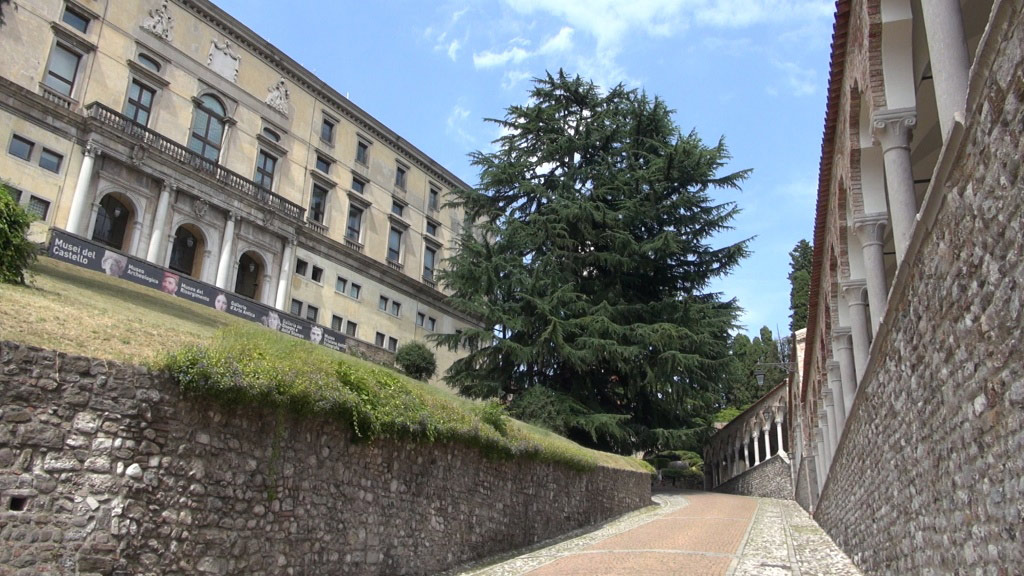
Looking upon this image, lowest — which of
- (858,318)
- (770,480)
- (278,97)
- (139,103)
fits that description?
(770,480)

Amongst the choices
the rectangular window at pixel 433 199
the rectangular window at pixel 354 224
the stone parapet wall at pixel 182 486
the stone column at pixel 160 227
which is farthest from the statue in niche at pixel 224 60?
the stone parapet wall at pixel 182 486

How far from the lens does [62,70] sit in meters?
28.2

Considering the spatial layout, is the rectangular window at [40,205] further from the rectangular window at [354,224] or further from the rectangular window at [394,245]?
the rectangular window at [394,245]

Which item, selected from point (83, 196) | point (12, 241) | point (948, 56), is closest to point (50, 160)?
point (83, 196)

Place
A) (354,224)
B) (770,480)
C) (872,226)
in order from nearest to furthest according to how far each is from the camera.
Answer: (872,226), (770,480), (354,224)

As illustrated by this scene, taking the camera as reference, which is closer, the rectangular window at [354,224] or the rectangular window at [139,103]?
the rectangular window at [139,103]

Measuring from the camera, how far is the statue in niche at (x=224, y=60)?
34.4 metres

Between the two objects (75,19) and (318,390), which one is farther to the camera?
(75,19)

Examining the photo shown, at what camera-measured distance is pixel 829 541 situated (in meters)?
14.2

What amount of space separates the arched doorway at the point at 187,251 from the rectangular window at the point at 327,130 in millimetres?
10757

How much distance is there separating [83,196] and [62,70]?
5.44 metres

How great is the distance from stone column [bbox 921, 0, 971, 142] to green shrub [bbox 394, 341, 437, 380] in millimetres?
25296

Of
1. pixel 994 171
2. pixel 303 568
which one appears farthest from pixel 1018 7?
pixel 303 568

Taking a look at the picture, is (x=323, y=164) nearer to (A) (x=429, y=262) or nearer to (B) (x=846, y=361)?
(A) (x=429, y=262)
